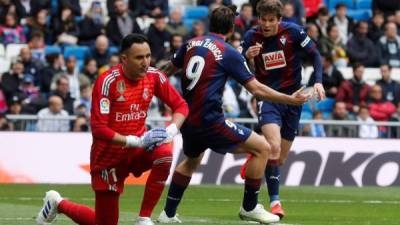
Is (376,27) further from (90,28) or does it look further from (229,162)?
(229,162)

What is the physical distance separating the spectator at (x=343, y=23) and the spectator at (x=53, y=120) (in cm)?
746

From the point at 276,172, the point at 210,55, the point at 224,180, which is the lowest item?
the point at 224,180

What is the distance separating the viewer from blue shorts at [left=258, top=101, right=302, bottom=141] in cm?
1459

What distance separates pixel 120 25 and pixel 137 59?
14636mm

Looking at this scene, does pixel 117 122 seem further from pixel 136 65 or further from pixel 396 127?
pixel 396 127

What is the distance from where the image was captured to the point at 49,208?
11922 mm

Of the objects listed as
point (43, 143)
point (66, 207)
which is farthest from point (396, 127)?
point (66, 207)

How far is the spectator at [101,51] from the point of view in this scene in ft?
80.7

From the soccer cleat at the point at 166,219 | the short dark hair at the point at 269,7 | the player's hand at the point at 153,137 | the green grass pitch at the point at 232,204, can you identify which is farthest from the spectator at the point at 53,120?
the player's hand at the point at 153,137

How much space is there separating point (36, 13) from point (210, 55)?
42.6 ft

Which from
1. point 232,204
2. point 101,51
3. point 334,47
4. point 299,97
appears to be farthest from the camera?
point 334,47

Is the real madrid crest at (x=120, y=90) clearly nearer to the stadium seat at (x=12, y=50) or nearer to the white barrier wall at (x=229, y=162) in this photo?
the white barrier wall at (x=229, y=162)

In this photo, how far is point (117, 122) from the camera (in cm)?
1108

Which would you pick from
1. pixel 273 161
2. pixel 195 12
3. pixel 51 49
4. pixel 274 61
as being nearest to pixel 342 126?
pixel 195 12
